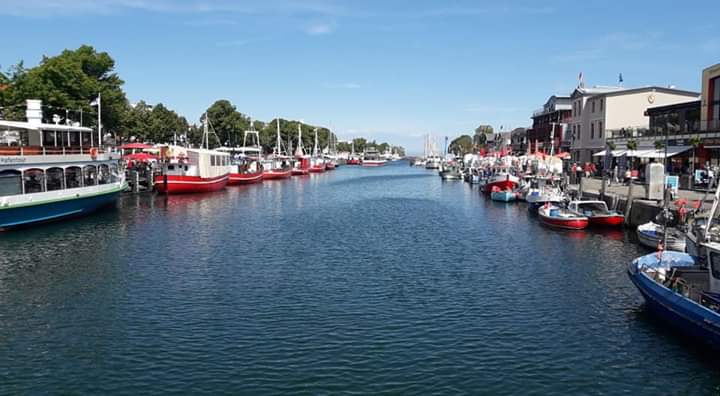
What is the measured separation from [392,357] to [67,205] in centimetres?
3942

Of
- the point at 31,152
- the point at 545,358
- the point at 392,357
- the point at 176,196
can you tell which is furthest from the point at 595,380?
the point at 176,196

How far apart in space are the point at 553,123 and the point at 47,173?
80.6 m

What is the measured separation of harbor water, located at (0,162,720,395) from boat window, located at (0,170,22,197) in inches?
121

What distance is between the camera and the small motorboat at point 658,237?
109 feet

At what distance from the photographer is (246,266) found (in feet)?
110

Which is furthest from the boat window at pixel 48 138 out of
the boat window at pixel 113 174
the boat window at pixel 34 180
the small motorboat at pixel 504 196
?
the small motorboat at pixel 504 196

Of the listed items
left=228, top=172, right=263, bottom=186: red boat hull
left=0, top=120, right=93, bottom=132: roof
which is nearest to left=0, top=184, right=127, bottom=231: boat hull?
left=0, top=120, right=93, bottom=132: roof

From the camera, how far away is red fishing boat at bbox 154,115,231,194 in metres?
75.2

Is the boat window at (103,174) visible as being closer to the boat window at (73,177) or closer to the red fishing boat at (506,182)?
the boat window at (73,177)

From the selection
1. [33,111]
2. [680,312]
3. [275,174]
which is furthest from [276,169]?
[680,312]

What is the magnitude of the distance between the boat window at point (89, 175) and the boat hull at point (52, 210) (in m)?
1.54

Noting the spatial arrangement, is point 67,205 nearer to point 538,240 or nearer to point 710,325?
point 538,240

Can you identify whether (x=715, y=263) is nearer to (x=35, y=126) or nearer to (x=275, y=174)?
(x=35, y=126)

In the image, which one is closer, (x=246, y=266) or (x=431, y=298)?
(x=431, y=298)
